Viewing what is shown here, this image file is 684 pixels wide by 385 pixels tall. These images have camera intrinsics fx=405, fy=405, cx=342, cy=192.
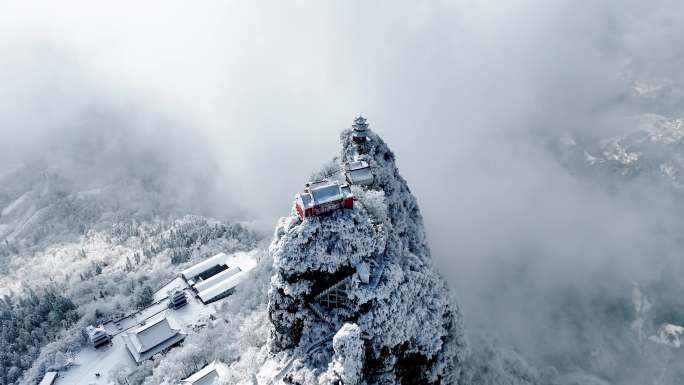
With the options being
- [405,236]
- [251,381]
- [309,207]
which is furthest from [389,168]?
[251,381]

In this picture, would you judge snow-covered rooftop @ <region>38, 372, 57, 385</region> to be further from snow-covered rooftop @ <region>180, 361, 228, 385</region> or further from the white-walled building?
snow-covered rooftop @ <region>180, 361, 228, 385</region>

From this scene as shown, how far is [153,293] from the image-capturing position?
479 feet

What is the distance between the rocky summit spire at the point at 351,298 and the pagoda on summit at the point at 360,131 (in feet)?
113

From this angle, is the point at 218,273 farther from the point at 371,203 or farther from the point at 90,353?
the point at 371,203

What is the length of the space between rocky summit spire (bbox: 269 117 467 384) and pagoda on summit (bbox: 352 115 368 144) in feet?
113

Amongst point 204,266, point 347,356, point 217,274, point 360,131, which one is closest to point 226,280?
point 217,274

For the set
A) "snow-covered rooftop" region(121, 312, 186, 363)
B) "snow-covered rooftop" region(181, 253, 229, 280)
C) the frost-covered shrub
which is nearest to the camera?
the frost-covered shrub

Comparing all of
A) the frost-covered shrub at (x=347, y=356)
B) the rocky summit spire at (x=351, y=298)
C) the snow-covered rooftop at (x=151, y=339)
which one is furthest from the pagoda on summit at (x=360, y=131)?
the snow-covered rooftop at (x=151, y=339)

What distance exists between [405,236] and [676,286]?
6592 inches

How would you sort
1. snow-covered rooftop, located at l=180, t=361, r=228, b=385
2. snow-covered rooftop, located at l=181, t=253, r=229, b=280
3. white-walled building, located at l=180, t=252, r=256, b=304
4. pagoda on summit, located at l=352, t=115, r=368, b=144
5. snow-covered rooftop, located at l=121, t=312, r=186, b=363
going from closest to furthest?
snow-covered rooftop, located at l=180, t=361, r=228, b=385 < pagoda on summit, located at l=352, t=115, r=368, b=144 < snow-covered rooftop, located at l=121, t=312, r=186, b=363 < white-walled building, located at l=180, t=252, r=256, b=304 < snow-covered rooftop, located at l=181, t=253, r=229, b=280

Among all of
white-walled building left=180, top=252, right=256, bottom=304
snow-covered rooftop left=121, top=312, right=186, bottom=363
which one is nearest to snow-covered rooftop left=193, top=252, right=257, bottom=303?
white-walled building left=180, top=252, right=256, bottom=304

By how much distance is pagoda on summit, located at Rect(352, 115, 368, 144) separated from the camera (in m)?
A: 107

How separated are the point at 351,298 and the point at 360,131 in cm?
5299

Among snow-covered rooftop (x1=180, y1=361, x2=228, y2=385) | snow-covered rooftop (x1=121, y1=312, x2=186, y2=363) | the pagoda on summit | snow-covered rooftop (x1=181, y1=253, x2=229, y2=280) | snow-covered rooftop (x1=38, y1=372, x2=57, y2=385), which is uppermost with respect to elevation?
the pagoda on summit
